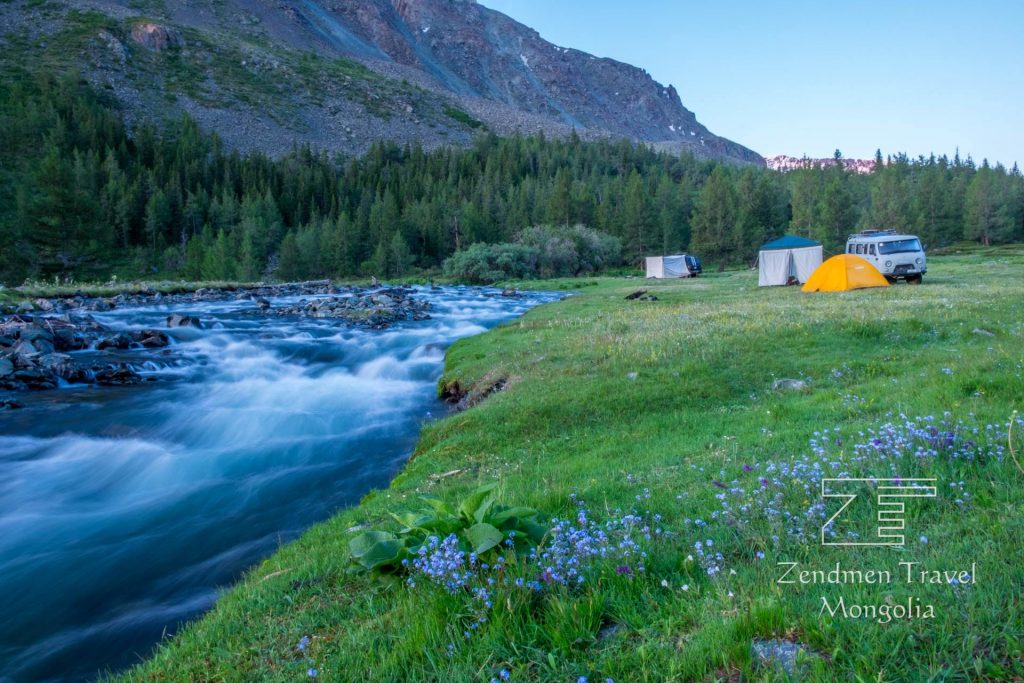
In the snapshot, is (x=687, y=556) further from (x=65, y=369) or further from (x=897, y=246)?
(x=897, y=246)

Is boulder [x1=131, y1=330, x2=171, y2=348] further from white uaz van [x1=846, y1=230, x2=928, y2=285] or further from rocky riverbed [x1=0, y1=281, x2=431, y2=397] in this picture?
white uaz van [x1=846, y1=230, x2=928, y2=285]

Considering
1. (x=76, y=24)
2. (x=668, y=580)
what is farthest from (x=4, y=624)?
(x=76, y=24)

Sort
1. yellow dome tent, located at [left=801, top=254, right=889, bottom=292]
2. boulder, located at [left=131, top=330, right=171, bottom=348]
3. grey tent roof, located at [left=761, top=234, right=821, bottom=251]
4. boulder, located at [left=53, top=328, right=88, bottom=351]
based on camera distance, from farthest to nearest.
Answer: grey tent roof, located at [left=761, top=234, right=821, bottom=251]
yellow dome tent, located at [left=801, top=254, right=889, bottom=292]
boulder, located at [left=131, top=330, right=171, bottom=348]
boulder, located at [left=53, top=328, right=88, bottom=351]

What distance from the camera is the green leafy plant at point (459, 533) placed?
422cm

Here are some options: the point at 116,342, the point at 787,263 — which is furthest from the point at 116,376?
the point at 787,263

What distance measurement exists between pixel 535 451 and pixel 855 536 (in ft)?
18.7

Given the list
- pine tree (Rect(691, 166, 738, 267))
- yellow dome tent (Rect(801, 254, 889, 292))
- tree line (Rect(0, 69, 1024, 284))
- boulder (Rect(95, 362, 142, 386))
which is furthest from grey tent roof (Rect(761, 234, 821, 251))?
pine tree (Rect(691, 166, 738, 267))

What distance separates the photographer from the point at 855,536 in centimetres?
391

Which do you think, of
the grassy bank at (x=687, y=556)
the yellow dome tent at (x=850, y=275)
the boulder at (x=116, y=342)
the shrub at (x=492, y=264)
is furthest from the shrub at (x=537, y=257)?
the grassy bank at (x=687, y=556)

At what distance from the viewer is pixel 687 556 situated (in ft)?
12.6

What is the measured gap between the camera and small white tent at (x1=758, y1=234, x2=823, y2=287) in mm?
41781

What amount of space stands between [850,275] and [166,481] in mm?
34704

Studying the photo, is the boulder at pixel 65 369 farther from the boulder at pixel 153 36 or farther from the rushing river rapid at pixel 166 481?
the boulder at pixel 153 36

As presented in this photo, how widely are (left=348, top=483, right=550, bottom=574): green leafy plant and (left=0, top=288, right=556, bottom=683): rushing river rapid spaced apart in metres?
3.38
